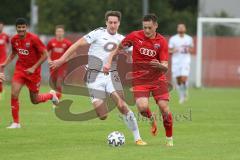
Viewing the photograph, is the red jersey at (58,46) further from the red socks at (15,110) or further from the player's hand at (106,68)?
the player's hand at (106,68)

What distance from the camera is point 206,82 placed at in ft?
128

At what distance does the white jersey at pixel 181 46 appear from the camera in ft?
88.3

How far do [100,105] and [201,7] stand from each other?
34360mm

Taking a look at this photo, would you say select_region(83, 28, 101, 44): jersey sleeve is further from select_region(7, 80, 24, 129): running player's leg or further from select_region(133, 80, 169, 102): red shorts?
select_region(7, 80, 24, 129): running player's leg

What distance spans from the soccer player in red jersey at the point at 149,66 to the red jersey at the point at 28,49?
11.6 feet

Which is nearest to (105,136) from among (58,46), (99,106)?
(99,106)

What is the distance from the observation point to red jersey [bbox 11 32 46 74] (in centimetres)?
1692

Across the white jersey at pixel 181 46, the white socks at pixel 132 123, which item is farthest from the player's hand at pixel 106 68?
the white jersey at pixel 181 46

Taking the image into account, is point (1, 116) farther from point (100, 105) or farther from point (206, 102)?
point (206, 102)

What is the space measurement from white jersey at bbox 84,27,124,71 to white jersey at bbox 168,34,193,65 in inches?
487

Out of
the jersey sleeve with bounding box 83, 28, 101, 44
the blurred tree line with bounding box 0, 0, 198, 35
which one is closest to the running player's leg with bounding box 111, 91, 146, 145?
the jersey sleeve with bounding box 83, 28, 101, 44

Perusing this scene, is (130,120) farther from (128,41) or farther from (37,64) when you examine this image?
(37,64)

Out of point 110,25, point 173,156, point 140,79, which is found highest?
point 110,25

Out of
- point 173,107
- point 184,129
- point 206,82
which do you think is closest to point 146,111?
point 184,129
